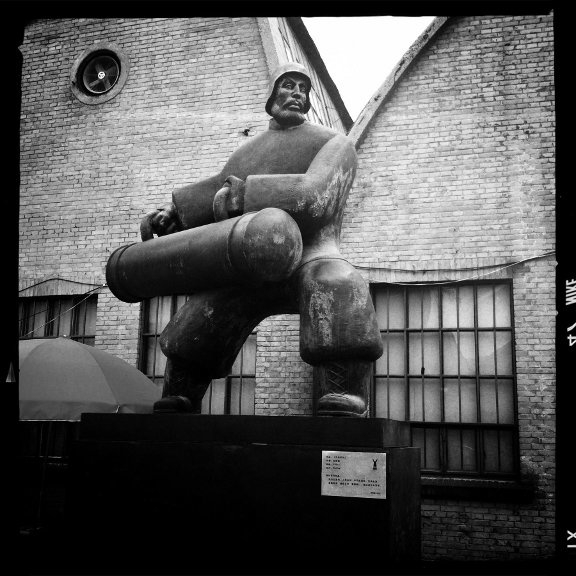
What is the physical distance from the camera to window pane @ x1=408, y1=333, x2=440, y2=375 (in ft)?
24.9

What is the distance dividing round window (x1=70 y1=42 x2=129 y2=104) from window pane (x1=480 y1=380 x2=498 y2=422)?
6.36 m

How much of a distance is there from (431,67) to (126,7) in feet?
21.6

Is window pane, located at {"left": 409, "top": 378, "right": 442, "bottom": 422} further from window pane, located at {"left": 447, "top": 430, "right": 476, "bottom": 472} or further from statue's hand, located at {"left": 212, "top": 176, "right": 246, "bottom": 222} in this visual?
statue's hand, located at {"left": 212, "top": 176, "right": 246, "bottom": 222}

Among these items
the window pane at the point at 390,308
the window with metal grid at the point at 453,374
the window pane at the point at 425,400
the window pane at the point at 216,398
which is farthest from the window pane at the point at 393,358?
the window pane at the point at 216,398

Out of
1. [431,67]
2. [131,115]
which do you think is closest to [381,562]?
[431,67]

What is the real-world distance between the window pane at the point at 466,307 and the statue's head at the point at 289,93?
15.3 feet

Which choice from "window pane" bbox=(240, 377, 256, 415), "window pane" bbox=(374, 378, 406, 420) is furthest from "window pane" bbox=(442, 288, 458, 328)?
"window pane" bbox=(240, 377, 256, 415)

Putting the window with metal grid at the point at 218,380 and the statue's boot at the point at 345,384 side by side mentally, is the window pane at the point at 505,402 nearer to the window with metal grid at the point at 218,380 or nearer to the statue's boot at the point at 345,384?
the window with metal grid at the point at 218,380

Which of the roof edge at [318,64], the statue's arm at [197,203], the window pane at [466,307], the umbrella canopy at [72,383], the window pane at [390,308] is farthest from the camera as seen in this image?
the roof edge at [318,64]

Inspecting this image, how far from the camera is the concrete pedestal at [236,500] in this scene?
269 centimetres

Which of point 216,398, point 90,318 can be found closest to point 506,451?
point 216,398

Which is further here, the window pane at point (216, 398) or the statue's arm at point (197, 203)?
the window pane at point (216, 398)
